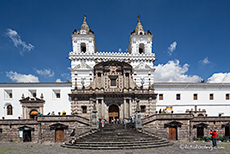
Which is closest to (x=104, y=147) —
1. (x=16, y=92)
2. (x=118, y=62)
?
(x=118, y=62)

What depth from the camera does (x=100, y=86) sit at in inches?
1203

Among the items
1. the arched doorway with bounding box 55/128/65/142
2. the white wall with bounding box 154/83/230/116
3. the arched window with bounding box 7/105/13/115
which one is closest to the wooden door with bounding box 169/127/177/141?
the white wall with bounding box 154/83/230/116

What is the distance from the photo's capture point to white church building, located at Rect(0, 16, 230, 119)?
29766 mm

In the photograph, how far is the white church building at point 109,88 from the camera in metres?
29.8

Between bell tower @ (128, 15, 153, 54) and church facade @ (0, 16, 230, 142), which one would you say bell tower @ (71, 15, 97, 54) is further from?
bell tower @ (128, 15, 153, 54)

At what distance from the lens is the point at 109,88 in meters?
30.4

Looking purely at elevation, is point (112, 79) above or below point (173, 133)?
above

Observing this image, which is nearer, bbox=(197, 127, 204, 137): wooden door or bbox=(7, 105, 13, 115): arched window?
bbox=(197, 127, 204, 137): wooden door

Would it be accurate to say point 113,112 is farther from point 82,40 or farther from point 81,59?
point 82,40

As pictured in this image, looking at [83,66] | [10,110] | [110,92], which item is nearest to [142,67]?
[110,92]

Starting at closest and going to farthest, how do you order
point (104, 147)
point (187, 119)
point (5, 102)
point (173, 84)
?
point (104, 147) → point (187, 119) → point (5, 102) → point (173, 84)

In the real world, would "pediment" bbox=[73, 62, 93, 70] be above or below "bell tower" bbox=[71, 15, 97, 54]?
below

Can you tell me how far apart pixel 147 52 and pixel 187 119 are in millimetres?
15830

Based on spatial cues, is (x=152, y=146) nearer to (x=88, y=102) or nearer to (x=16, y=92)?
(x=88, y=102)
